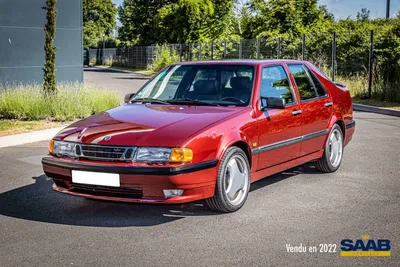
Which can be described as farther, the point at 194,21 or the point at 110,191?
the point at 194,21

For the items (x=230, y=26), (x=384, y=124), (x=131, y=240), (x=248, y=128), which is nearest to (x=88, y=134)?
(x=131, y=240)

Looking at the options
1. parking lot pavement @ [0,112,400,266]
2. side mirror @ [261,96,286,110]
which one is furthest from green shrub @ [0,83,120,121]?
side mirror @ [261,96,286,110]

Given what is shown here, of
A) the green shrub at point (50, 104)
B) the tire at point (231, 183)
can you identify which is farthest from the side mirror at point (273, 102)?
the green shrub at point (50, 104)

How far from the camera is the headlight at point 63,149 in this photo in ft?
18.7

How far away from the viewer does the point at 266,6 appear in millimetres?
39062

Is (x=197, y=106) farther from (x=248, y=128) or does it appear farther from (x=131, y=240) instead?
(x=131, y=240)

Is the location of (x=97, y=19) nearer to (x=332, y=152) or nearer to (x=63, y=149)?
(x=332, y=152)

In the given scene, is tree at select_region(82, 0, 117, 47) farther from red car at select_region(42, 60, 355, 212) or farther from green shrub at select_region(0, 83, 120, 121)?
red car at select_region(42, 60, 355, 212)

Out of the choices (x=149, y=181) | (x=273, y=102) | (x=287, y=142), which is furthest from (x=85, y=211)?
(x=287, y=142)

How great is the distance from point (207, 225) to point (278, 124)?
166cm

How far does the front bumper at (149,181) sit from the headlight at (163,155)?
0.08 metres

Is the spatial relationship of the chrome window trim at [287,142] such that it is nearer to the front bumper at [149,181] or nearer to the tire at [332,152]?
the tire at [332,152]

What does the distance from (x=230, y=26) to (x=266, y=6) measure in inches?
493

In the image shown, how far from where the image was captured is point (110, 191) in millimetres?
5504
